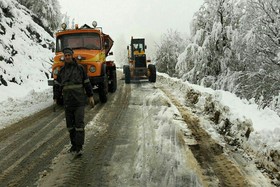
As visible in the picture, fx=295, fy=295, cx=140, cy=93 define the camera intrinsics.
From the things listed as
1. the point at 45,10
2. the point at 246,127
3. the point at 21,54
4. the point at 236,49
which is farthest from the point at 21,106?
the point at 45,10

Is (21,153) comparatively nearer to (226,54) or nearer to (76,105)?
(76,105)

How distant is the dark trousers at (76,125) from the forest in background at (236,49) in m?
8.94

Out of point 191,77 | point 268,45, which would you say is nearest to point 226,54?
point 191,77

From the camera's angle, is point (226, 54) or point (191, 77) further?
point (191, 77)

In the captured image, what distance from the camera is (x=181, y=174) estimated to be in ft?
13.6

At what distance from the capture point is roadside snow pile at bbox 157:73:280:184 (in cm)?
428

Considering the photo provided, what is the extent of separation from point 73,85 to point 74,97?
230mm

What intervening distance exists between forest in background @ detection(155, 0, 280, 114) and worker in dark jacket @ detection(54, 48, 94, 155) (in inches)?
350

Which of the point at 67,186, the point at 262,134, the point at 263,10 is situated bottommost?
the point at 67,186

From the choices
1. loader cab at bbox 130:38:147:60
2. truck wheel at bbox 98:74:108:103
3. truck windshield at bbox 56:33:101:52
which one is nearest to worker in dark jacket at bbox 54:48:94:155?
truck wheel at bbox 98:74:108:103

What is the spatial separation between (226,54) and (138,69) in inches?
243

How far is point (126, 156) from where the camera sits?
16.2 ft

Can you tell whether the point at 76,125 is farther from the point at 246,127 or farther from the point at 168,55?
the point at 168,55

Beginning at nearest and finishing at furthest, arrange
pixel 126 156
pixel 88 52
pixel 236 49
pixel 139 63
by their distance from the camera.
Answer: pixel 126 156 < pixel 88 52 < pixel 236 49 < pixel 139 63
